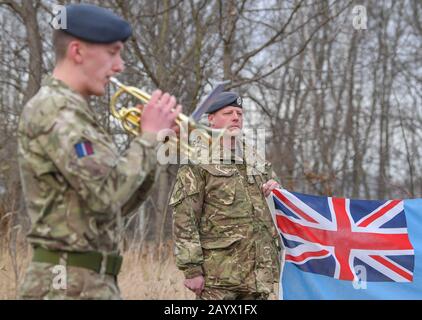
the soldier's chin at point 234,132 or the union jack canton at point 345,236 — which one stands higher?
the soldier's chin at point 234,132

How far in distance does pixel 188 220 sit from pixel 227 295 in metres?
0.58

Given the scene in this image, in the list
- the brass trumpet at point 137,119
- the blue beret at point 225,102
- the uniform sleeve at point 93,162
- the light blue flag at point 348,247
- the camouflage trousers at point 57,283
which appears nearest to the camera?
the uniform sleeve at point 93,162

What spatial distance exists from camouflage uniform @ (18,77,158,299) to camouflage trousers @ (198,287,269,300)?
6.58 feet

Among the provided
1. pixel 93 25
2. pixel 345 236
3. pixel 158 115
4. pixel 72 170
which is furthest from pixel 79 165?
pixel 345 236

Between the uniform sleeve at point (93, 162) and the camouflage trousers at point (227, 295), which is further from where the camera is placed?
the camouflage trousers at point (227, 295)

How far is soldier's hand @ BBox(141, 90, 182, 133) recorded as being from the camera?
307 cm

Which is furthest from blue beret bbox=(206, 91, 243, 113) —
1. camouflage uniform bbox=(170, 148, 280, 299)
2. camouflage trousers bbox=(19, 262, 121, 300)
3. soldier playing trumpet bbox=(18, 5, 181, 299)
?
camouflage trousers bbox=(19, 262, 121, 300)

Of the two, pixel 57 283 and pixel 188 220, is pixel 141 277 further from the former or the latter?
pixel 57 283

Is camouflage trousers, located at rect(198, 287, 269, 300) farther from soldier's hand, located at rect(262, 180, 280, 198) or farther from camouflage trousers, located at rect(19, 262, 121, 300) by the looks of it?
camouflage trousers, located at rect(19, 262, 121, 300)

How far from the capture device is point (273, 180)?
5.44 m

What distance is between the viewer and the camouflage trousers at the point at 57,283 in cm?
299

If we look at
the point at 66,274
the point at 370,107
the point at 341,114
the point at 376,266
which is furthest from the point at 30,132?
the point at 370,107

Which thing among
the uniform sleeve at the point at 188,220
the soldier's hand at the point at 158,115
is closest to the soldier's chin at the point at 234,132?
the uniform sleeve at the point at 188,220
